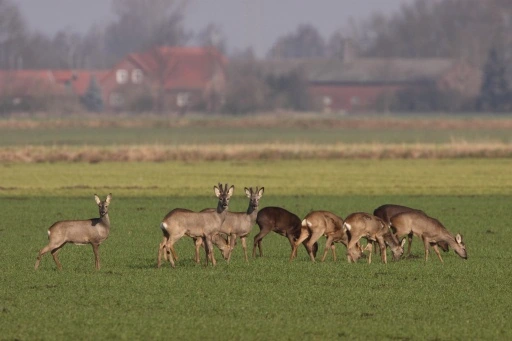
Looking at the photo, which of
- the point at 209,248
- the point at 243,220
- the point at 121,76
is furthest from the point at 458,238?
the point at 121,76

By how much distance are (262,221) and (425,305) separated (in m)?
6.48

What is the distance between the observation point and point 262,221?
25.7 m

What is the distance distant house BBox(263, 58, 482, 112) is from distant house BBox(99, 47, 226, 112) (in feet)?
34.5

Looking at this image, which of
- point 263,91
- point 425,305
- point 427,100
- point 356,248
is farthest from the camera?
point 427,100

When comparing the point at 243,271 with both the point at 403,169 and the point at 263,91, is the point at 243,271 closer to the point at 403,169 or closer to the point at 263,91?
the point at 403,169

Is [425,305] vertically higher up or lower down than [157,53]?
lower down

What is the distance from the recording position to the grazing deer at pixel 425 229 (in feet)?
83.3

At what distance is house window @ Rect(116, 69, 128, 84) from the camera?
17300cm

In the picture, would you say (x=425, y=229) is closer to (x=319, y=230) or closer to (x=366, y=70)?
(x=319, y=230)

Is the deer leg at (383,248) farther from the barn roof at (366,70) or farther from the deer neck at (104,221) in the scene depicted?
the barn roof at (366,70)

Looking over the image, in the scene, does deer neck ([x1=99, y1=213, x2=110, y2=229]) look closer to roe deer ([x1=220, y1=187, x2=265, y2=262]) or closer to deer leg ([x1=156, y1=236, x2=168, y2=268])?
deer leg ([x1=156, y1=236, x2=168, y2=268])

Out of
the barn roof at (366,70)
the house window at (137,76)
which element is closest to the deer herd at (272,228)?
the barn roof at (366,70)

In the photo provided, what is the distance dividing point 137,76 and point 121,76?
3405 mm

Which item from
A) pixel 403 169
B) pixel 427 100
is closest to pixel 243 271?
pixel 403 169
